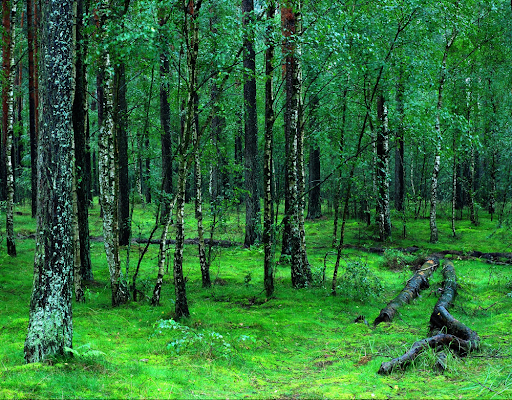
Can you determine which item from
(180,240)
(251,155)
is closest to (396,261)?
(251,155)

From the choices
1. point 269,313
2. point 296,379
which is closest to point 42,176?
point 296,379

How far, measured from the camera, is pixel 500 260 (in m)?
16.6

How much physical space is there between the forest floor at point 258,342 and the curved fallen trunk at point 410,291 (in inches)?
8.7

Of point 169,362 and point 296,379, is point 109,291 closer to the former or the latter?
point 169,362

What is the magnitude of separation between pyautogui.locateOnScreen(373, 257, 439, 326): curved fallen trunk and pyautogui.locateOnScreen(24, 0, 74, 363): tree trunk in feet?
21.6

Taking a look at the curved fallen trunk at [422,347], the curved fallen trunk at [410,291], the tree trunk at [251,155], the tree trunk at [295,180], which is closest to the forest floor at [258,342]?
the curved fallen trunk at [422,347]

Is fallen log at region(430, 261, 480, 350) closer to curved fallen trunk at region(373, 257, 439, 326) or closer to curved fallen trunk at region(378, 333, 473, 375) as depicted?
curved fallen trunk at region(378, 333, 473, 375)

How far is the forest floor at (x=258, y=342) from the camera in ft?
17.7

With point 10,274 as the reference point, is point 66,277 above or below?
above

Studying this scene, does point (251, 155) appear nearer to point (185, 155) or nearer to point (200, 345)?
point (185, 155)

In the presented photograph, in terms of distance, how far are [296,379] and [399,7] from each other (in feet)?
30.7

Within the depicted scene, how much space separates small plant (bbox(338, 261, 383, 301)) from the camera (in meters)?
11.2

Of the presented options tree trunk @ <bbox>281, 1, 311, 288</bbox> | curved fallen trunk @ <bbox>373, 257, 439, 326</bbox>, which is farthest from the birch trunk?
curved fallen trunk @ <bbox>373, 257, 439, 326</bbox>

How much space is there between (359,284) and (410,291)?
4.43 ft
